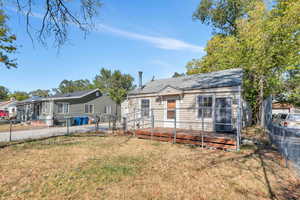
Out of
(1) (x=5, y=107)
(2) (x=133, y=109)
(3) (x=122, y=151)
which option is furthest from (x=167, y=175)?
(1) (x=5, y=107)

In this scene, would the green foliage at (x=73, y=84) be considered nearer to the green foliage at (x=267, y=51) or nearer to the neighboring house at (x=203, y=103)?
the neighboring house at (x=203, y=103)

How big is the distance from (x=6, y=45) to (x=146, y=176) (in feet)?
49.4

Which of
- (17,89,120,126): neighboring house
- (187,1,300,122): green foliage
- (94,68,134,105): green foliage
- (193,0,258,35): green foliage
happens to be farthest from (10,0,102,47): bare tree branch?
(193,0,258,35): green foliage

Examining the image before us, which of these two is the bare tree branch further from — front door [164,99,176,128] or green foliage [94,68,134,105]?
green foliage [94,68,134,105]

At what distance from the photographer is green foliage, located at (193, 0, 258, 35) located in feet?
71.5

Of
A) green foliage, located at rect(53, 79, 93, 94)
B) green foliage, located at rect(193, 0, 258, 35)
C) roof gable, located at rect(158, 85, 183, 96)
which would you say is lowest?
roof gable, located at rect(158, 85, 183, 96)

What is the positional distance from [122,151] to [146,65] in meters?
23.5

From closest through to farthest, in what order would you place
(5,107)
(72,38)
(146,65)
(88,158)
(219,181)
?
1. (219,181)
2. (72,38)
3. (88,158)
4. (146,65)
5. (5,107)

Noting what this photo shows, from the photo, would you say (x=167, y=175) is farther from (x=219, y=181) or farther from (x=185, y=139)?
(x=185, y=139)

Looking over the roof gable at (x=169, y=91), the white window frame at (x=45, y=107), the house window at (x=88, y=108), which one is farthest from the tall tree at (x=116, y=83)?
the roof gable at (x=169, y=91)

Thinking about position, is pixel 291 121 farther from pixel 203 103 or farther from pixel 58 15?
pixel 58 15

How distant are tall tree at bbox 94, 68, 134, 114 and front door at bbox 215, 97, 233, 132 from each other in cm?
1947

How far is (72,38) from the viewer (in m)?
4.98

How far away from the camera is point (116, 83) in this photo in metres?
33.2
